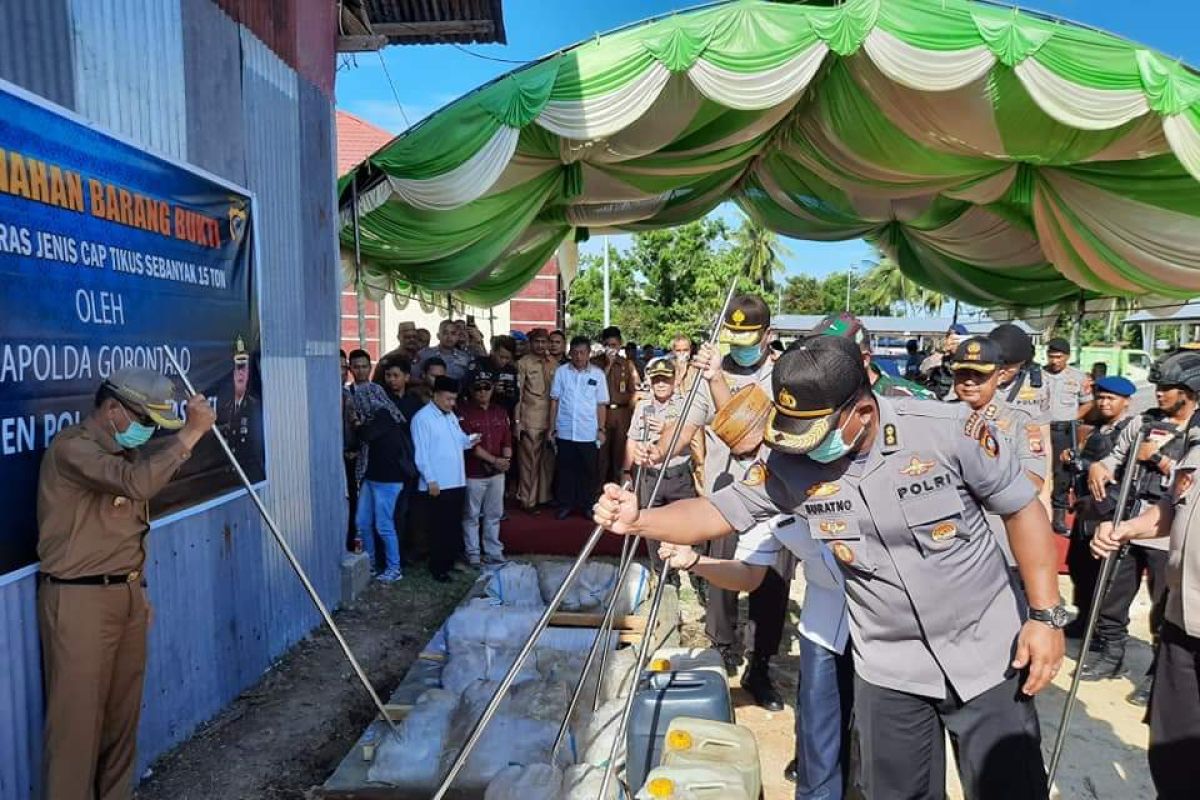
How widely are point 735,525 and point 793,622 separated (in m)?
3.27

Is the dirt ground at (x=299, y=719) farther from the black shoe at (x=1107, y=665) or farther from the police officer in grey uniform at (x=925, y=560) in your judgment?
the black shoe at (x=1107, y=665)

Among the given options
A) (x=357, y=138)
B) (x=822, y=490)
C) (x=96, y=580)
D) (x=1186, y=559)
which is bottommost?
(x=96, y=580)

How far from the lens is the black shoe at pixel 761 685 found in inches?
154

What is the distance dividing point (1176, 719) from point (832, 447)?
67.4 inches

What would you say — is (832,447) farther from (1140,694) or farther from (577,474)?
(577,474)

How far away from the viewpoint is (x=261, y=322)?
13.5ft

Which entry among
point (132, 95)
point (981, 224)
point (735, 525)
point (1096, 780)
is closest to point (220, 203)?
point (132, 95)

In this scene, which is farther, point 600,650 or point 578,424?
point 578,424

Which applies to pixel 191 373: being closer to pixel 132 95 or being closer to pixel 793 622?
pixel 132 95

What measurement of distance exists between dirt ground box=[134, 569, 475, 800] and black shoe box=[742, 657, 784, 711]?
202 centimetres

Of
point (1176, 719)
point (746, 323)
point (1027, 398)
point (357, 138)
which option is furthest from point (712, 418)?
point (357, 138)

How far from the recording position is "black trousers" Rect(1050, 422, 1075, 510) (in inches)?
259

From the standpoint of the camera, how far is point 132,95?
3.06 metres

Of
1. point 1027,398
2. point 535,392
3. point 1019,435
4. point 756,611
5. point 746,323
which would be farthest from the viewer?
point 535,392
